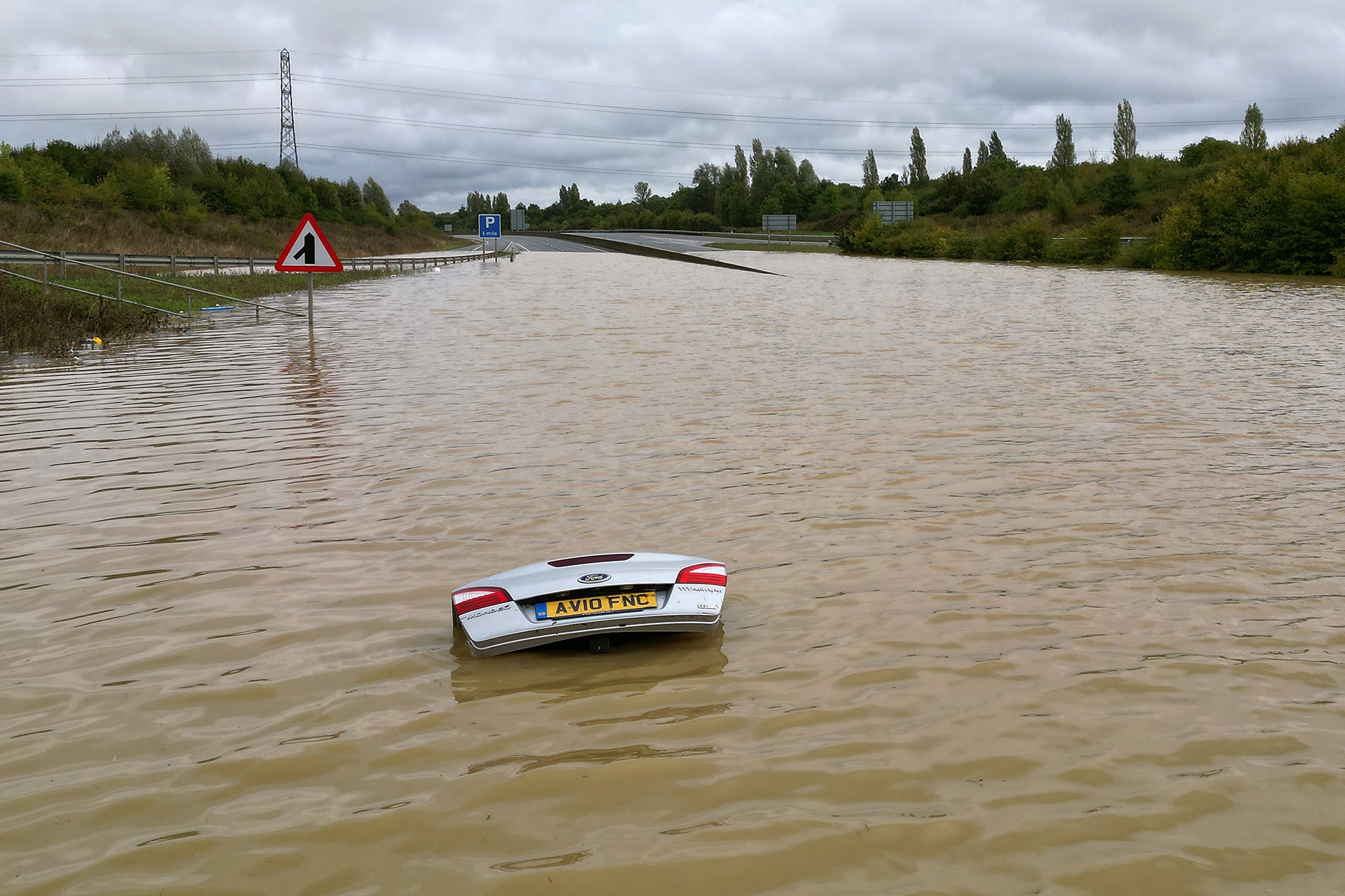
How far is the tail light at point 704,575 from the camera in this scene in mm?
5090

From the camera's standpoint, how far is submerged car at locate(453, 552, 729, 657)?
4812 mm

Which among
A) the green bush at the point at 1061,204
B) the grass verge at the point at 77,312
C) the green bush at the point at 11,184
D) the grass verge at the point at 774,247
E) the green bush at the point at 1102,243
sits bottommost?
the grass verge at the point at 77,312

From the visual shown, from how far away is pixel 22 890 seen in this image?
122 inches

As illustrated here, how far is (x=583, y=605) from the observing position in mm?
4914

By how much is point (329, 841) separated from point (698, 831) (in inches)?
45.8

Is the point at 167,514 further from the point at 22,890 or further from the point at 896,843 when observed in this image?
the point at 896,843

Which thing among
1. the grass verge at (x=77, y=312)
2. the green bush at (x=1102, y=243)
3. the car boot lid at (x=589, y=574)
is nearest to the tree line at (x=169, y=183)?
the grass verge at (x=77, y=312)

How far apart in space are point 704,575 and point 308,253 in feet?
52.6

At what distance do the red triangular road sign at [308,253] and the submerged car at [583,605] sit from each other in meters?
15.4

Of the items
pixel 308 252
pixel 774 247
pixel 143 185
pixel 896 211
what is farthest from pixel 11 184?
pixel 896 211

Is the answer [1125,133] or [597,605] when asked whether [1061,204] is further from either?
[597,605]

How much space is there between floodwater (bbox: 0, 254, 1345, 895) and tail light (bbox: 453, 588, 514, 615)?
26cm

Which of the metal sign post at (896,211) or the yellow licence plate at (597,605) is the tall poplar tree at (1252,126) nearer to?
the metal sign post at (896,211)

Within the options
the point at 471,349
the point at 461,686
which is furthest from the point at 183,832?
the point at 471,349
